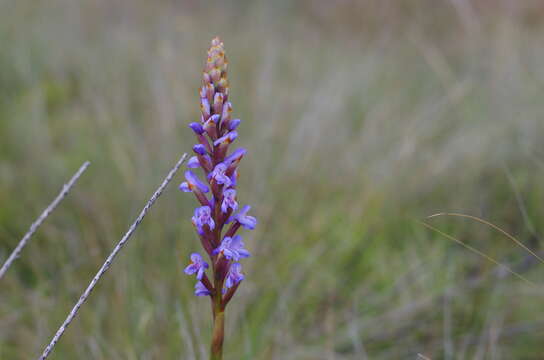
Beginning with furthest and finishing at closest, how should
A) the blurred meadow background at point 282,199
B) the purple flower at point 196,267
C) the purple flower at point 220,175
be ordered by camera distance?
the blurred meadow background at point 282,199, the purple flower at point 196,267, the purple flower at point 220,175

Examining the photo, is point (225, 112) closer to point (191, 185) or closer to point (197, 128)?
point (197, 128)

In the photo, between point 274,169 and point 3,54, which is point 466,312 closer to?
point 274,169

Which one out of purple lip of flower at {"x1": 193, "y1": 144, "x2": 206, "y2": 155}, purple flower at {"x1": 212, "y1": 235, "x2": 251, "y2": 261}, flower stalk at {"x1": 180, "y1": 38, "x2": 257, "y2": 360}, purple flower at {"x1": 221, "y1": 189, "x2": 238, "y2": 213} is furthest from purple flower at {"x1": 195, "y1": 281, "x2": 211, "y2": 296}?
purple lip of flower at {"x1": 193, "y1": 144, "x2": 206, "y2": 155}

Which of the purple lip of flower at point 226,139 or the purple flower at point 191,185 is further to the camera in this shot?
the purple flower at point 191,185

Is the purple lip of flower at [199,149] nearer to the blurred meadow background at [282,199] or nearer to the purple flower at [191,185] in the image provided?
the purple flower at [191,185]

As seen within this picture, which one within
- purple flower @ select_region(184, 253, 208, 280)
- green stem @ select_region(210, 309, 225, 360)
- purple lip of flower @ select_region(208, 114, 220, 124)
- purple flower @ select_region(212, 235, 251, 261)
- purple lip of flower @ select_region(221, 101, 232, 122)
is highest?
purple lip of flower @ select_region(221, 101, 232, 122)

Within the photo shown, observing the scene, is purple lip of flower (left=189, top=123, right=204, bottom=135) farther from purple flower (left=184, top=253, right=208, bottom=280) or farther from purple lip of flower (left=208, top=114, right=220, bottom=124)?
purple flower (left=184, top=253, right=208, bottom=280)

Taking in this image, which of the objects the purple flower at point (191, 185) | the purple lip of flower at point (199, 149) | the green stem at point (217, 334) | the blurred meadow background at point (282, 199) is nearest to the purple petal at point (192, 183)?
the purple flower at point (191, 185)
